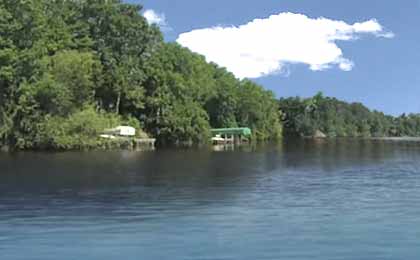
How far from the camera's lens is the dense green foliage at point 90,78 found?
72.8 metres

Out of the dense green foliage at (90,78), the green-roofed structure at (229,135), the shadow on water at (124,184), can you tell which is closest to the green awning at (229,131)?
the green-roofed structure at (229,135)

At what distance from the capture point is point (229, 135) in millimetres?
126562

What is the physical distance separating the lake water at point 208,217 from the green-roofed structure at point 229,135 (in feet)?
257

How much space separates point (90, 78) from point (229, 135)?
48.3 metres

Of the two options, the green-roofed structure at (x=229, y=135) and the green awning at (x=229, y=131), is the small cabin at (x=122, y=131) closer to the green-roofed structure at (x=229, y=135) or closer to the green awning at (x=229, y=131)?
the green-roofed structure at (x=229, y=135)

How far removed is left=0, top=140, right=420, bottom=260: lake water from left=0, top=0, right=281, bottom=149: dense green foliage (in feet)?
124

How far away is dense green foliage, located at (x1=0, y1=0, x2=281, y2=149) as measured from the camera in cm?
7281

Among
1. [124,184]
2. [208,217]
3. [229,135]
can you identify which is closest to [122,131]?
[229,135]

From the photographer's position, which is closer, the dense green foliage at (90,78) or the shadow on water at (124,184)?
the shadow on water at (124,184)

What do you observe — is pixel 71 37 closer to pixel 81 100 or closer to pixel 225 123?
pixel 81 100

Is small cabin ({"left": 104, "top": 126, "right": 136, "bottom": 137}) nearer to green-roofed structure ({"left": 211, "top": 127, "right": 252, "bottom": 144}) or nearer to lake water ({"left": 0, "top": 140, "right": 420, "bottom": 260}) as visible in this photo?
green-roofed structure ({"left": 211, "top": 127, "right": 252, "bottom": 144})

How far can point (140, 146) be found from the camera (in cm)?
8819

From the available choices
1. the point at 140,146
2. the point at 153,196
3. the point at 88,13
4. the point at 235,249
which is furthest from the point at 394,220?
the point at 88,13

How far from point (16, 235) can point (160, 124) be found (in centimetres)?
8154
